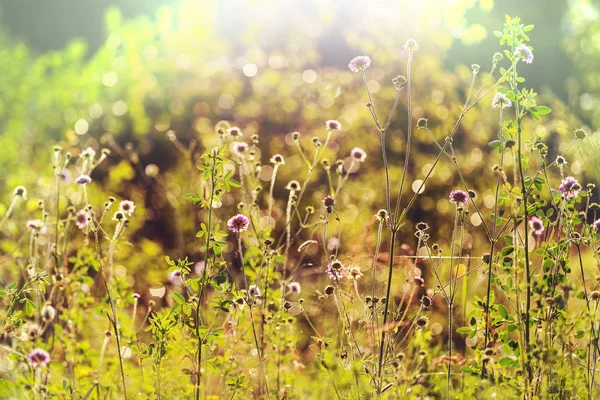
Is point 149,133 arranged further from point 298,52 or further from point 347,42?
point 347,42

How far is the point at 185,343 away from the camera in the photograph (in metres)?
1.89

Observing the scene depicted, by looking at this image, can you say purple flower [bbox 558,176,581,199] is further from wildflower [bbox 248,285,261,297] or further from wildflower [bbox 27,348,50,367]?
wildflower [bbox 27,348,50,367]

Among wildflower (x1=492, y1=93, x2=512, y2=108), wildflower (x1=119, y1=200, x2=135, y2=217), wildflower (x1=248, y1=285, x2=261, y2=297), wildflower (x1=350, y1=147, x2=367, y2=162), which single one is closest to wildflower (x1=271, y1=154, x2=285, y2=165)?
wildflower (x1=350, y1=147, x2=367, y2=162)

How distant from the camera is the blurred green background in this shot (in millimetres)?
4461

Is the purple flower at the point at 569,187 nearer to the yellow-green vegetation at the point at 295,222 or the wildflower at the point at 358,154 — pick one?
the yellow-green vegetation at the point at 295,222

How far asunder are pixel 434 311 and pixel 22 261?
2393mm

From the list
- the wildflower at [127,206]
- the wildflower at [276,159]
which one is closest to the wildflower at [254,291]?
the wildflower at [276,159]

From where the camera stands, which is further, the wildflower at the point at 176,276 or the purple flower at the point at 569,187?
the wildflower at the point at 176,276

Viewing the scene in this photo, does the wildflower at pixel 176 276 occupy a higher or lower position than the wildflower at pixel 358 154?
lower

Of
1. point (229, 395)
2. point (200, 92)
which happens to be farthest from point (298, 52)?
point (229, 395)

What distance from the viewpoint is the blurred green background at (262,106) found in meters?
4.46

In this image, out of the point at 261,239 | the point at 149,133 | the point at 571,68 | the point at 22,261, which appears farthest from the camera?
the point at 571,68

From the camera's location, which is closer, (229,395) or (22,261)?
(229,395)

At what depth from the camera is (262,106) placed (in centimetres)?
520
